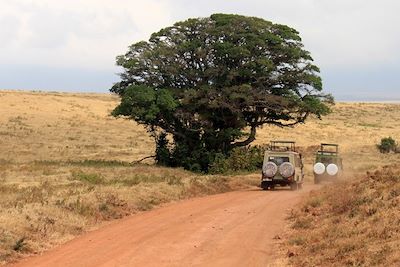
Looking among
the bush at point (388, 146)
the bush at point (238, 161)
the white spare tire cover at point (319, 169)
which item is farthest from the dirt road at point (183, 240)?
the bush at point (388, 146)

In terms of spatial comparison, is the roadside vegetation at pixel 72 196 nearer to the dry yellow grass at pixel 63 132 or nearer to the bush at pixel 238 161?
the bush at pixel 238 161

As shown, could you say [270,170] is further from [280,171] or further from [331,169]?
[331,169]

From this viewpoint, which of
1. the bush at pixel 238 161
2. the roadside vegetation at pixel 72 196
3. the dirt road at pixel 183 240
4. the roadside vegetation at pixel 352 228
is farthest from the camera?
the bush at pixel 238 161

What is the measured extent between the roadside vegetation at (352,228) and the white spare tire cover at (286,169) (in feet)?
29.3

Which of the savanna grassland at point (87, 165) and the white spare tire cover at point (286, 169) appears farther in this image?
the white spare tire cover at point (286, 169)

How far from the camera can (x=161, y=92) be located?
115ft

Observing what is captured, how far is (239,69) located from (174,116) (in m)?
5.42

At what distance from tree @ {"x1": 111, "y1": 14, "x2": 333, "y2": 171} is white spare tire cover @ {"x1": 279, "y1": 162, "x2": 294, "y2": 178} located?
6816 millimetres

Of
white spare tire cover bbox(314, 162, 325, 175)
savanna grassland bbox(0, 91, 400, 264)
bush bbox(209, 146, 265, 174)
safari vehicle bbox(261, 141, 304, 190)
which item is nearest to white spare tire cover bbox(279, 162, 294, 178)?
safari vehicle bbox(261, 141, 304, 190)

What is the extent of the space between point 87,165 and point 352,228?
23558mm

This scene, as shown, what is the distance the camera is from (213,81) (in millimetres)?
37094

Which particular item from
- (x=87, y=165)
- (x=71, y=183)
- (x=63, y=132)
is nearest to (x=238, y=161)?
(x=87, y=165)

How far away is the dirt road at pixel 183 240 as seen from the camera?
12508mm

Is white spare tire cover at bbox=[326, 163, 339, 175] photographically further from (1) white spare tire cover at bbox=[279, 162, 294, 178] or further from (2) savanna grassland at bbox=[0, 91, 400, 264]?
(1) white spare tire cover at bbox=[279, 162, 294, 178]
